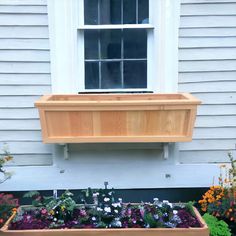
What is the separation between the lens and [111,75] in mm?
3193

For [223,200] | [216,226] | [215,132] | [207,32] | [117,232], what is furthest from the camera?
[215,132]

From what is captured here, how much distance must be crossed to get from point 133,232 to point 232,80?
58.8 inches

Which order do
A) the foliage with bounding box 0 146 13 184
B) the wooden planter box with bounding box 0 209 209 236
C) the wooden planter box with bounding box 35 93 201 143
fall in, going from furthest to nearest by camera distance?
the foliage with bounding box 0 146 13 184
the wooden planter box with bounding box 35 93 201 143
the wooden planter box with bounding box 0 209 209 236

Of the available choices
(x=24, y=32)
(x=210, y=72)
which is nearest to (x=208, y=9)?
(x=210, y=72)

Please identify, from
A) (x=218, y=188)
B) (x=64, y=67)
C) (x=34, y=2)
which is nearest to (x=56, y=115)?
(x=64, y=67)

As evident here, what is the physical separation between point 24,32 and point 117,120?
42.1 inches

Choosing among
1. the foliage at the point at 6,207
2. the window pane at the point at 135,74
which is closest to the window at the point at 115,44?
the window pane at the point at 135,74

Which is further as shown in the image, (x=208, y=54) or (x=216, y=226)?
(x=208, y=54)

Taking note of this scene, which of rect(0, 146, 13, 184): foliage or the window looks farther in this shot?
the window

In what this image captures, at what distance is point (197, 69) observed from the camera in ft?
10.0

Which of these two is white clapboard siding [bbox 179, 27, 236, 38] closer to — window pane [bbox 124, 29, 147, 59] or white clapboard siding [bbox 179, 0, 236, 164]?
white clapboard siding [bbox 179, 0, 236, 164]

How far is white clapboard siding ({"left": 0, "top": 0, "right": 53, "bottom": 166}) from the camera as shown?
9.79ft

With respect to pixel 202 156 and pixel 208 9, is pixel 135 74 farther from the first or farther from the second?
pixel 202 156

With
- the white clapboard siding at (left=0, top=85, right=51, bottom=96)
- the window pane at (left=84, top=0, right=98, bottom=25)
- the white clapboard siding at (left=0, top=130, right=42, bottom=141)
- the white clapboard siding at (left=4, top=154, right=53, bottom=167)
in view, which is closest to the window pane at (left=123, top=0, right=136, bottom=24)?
the window pane at (left=84, top=0, right=98, bottom=25)
